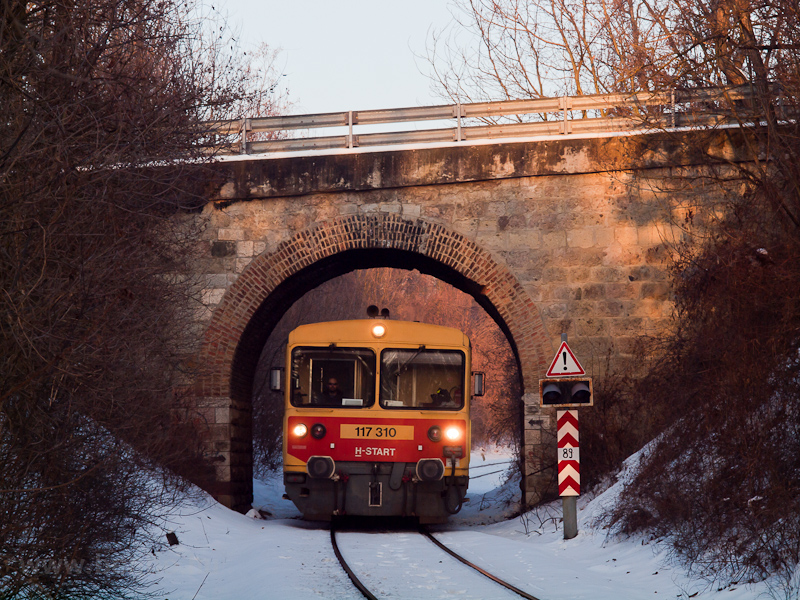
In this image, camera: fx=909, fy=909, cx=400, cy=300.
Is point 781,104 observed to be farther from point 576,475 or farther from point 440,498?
point 440,498

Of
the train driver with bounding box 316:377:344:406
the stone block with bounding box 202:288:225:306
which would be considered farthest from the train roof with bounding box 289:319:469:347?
the stone block with bounding box 202:288:225:306

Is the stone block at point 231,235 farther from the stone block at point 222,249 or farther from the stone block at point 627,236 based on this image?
the stone block at point 627,236

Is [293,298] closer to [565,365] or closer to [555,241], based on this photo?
[555,241]

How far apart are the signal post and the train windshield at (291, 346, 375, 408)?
3.08m

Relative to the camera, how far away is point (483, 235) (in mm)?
14477

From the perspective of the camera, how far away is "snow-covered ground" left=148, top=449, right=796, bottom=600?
24.0 feet

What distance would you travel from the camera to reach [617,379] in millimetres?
13789

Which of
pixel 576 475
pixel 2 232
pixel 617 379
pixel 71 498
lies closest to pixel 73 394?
pixel 71 498

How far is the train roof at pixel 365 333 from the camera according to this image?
503 inches

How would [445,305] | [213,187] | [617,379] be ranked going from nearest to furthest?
[617,379] → [213,187] → [445,305]

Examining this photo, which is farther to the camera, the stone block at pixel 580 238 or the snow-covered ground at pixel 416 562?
the stone block at pixel 580 238

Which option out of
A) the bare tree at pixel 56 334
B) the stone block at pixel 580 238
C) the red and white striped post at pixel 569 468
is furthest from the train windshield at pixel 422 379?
the bare tree at pixel 56 334

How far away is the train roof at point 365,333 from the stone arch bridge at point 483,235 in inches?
74.3

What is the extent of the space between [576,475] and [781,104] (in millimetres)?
4835
